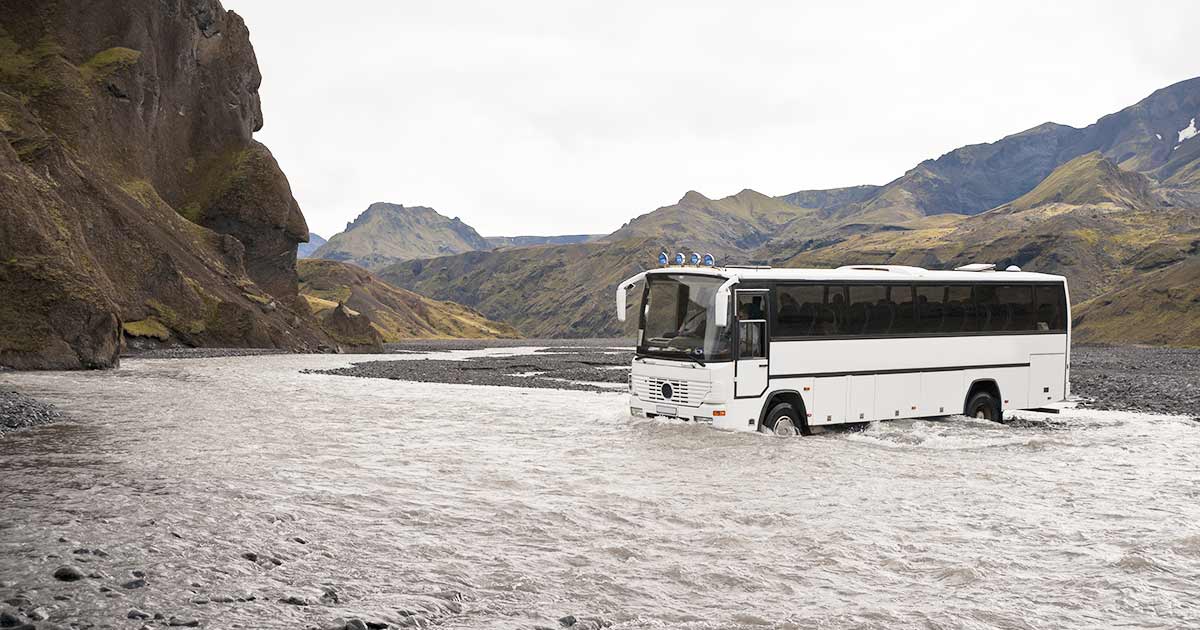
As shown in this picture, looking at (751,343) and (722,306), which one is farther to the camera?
(751,343)

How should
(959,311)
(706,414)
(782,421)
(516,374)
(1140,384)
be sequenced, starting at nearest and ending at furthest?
(706,414) < (782,421) < (959,311) < (1140,384) < (516,374)

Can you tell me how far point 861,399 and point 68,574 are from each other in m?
19.1

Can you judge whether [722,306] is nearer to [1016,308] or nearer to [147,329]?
Answer: [1016,308]

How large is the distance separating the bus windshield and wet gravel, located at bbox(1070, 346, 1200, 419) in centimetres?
1929

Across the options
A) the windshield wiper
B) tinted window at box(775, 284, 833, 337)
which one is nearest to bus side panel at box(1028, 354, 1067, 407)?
tinted window at box(775, 284, 833, 337)

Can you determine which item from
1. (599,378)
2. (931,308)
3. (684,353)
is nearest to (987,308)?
(931,308)

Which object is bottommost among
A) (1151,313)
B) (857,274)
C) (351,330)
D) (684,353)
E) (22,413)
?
(22,413)

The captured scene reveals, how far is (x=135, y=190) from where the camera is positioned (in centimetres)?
7431

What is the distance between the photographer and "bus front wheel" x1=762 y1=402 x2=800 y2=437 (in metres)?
22.8

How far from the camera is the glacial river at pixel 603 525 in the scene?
9.82 metres

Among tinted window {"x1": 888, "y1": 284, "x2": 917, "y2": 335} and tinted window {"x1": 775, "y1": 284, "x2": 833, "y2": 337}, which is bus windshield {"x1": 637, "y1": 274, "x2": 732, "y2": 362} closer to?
tinted window {"x1": 775, "y1": 284, "x2": 833, "y2": 337}

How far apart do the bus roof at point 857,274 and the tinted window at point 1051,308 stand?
0.34m

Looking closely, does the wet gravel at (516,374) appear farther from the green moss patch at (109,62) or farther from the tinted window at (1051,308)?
the green moss patch at (109,62)

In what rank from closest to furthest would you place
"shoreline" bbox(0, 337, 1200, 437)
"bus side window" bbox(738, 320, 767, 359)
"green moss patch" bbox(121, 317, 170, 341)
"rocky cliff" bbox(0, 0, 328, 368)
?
1. "bus side window" bbox(738, 320, 767, 359)
2. "shoreline" bbox(0, 337, 1200, 437)
3. "rocky cliff" bbox(0, 0, 328, 368)
4. "green moss patch" bbox(121, 317, 170, 341)
